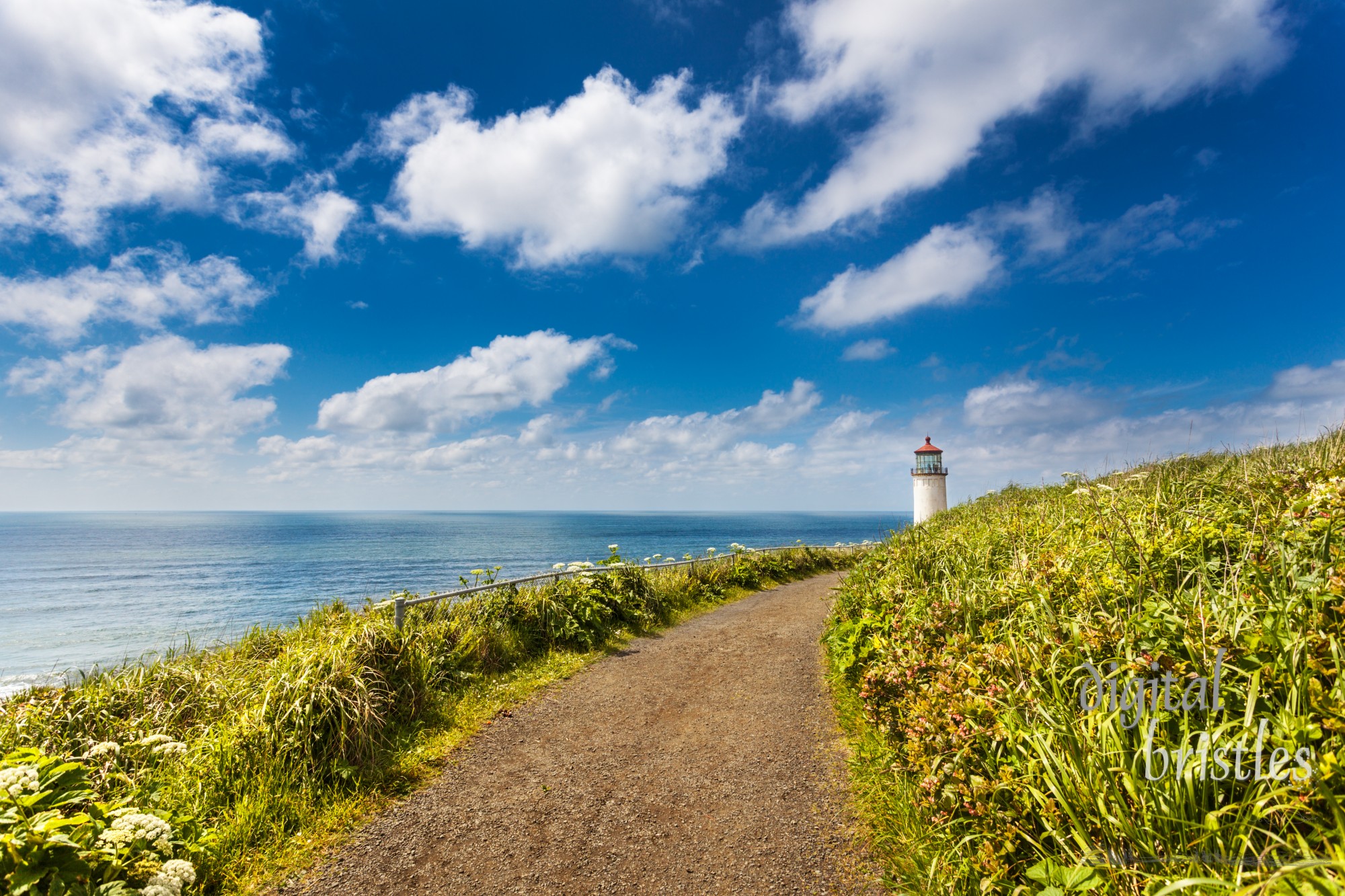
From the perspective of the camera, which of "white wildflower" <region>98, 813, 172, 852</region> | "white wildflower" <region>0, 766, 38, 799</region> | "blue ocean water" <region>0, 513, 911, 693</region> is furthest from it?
"blue ocean water" <region>0, 513, 911, 693</region>

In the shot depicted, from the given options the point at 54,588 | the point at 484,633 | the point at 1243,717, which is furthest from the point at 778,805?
the point at 54,588

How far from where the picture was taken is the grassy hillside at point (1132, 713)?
2.44 metres

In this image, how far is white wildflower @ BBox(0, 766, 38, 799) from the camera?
10.2 ft

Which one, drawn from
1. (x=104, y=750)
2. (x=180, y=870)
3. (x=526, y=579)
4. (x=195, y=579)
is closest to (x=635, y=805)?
(x=180, y=870)

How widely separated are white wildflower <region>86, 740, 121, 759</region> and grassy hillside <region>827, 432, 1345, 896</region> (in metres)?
6.21

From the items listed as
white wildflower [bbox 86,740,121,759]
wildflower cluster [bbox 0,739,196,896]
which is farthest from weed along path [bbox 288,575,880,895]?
white wildflower [bbox 86,740,121,759]

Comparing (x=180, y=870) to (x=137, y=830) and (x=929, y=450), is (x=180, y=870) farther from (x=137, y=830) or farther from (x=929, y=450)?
(x=929, y=450)

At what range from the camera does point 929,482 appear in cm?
3172

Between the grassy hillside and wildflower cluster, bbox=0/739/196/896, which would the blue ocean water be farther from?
the grassy hillside

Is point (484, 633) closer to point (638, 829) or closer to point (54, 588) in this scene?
point (638, 829)

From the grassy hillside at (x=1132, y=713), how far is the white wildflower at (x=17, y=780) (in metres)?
5.28

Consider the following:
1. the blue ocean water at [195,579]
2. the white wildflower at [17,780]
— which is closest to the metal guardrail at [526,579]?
the blue ocean water at [195,579]

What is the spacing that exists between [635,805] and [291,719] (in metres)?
3.47

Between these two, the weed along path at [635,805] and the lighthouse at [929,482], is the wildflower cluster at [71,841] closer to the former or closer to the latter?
the weed along path at [635,805]
